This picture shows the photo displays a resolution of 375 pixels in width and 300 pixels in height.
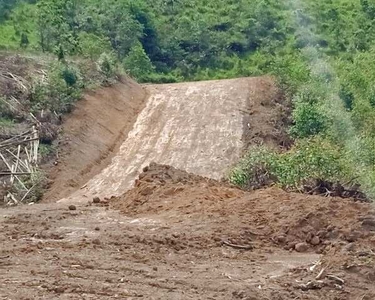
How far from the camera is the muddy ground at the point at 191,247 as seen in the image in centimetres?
934

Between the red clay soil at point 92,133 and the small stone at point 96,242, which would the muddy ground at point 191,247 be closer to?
the small stone at point 96,242

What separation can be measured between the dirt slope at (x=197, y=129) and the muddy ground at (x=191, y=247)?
4.67 metres

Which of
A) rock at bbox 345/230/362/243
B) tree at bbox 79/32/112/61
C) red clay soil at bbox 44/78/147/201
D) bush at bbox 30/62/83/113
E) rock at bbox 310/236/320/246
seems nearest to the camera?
rock at bbox 345/230/362/243

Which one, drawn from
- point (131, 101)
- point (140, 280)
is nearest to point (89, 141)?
point (131, 101)

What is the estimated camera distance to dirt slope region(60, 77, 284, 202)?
22.7 meters

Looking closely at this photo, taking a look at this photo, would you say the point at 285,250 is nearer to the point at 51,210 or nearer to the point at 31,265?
the point at 31,265

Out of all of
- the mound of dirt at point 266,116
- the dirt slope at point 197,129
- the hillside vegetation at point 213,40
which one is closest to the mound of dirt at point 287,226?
the dirt slope at point 197,129

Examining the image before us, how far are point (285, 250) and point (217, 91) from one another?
21.3 metres

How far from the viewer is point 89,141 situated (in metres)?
24.6

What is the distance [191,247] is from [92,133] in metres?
14.4

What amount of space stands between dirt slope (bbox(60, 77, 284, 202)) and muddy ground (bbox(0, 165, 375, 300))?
184 inches

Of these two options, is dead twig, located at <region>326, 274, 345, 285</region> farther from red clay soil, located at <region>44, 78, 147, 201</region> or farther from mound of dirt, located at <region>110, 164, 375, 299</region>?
red clay soil, located at <region>44, 78, 147, 201</region>

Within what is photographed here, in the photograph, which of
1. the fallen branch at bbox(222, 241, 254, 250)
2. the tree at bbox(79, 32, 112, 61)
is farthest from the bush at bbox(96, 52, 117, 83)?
the fallen branch at bbox(222, 241, 254, 250)

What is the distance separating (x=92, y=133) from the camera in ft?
83.5
